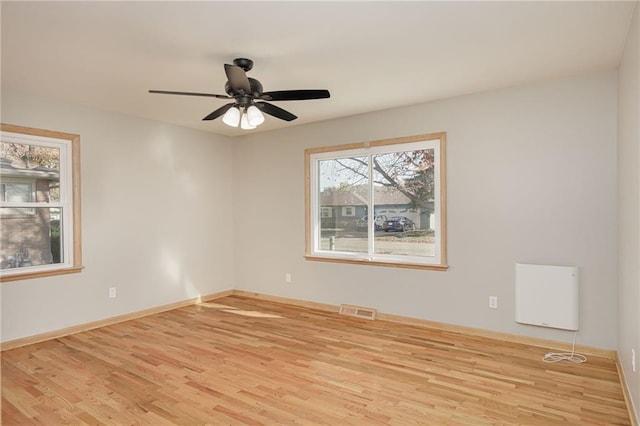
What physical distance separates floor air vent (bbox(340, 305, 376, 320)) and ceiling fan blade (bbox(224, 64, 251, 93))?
3.01 meters

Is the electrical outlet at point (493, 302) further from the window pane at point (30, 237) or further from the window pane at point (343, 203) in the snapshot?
the window pane at point (30, 237)

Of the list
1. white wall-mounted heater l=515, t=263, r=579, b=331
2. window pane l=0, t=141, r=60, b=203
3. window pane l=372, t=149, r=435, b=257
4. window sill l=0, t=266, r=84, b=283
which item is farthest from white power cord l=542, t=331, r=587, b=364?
window pane l=0, t=141, r=60, b=203

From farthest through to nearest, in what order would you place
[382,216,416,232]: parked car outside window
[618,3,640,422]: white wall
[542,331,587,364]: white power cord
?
[382,216,416,232]: parked car outside window, [542,331,587,364]: white power cord, [618,3,640,422]: white wall

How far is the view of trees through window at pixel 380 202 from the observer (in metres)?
4.38

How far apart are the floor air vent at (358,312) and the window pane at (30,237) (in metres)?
3.32

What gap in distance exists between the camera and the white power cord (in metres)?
3.32

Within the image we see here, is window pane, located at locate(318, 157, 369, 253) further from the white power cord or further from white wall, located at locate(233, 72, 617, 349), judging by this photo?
the white power cord

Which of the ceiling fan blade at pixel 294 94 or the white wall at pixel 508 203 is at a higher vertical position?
the ceiling fan blade at pixel 294 94

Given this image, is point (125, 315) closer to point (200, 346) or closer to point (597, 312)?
point (200, 346)

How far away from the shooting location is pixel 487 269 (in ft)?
13.0

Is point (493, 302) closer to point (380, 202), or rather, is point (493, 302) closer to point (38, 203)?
point (380, 202)

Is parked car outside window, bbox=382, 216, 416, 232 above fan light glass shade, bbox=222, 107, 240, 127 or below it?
below

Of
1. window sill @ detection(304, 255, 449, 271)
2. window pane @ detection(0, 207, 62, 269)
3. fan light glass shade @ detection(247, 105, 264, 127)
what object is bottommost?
window sill @ detection(304, 255, 449, 271)

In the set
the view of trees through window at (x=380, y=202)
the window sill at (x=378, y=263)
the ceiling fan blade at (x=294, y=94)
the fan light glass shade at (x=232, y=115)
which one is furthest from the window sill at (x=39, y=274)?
the ceiling fan blade at (x=294, y=94)
